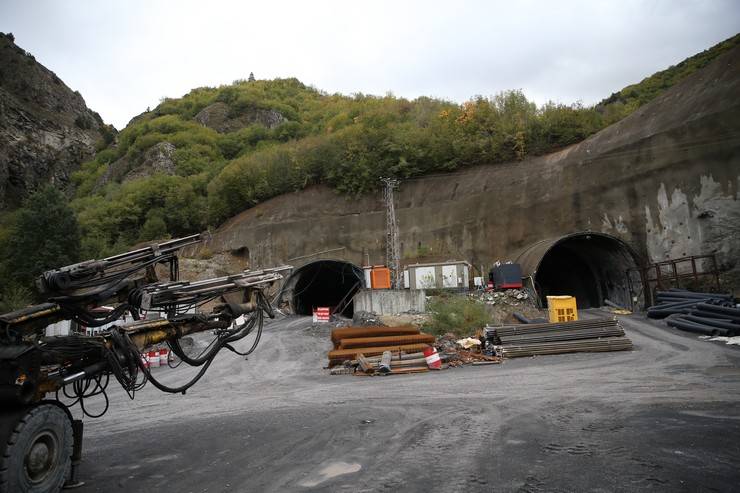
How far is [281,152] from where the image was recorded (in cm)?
4791

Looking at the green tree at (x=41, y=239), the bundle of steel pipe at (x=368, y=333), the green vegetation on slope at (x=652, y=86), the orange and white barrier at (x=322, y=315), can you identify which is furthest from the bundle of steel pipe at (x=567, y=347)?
the green tree at (x=41, y=239)

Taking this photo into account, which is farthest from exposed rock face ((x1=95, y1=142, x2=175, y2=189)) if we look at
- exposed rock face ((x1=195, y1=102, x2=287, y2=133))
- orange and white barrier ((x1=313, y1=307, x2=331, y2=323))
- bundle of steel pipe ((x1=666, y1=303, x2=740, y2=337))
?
bundle of steel pipe ((x1=666, y1=303, x2=740, y2=337))

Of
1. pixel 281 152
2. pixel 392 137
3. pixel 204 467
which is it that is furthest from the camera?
pixel 281 152

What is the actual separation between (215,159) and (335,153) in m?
31.6

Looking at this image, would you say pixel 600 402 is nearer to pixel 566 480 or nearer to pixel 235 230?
pixel 566 480

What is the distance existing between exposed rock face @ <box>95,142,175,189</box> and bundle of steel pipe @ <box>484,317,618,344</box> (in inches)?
2370

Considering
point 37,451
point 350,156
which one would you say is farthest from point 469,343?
point 350,156

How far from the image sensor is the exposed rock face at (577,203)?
80.1ft

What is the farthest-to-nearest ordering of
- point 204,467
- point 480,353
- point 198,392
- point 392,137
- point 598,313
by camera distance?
1. point 392,137
2. point 598,313
3. point 480,353
4. point 198,392
5. point 204,467

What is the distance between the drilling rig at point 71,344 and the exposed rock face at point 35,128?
2868 inches

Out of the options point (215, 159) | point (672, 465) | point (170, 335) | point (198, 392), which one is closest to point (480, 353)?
point (198, 392)

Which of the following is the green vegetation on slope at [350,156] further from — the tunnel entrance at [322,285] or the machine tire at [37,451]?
the machine tire at [37,451]

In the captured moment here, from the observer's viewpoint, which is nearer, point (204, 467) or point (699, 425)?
point (204, 467)

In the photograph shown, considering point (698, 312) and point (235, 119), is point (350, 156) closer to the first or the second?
point (698, 312)
